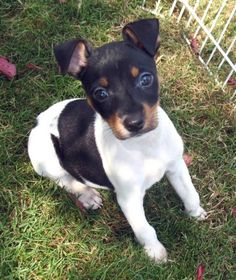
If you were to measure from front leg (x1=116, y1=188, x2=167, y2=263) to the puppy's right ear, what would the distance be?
97 cm

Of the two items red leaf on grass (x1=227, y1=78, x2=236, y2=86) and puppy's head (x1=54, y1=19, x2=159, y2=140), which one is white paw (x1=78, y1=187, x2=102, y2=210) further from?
red leaf on grass (x1=227, y1=78, x2=236, y2=86)

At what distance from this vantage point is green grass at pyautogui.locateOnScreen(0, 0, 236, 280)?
16.0ft

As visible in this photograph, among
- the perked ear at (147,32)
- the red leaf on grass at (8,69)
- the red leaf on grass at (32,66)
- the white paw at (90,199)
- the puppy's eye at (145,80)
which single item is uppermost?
the perked ear at (147,32)

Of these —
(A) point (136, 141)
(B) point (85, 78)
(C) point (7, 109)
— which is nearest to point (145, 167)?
(A) point (136, 141)

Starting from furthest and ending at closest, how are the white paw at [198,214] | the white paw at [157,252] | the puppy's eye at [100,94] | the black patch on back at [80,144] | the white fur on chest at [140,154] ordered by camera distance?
the white paw at [198,214]
the white paw at [157,252]
the black patch on back at [80,144]
the white fur on chest at [140,154]
the puppy's eye at [100,94]

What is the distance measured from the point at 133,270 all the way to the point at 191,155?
1.36 m

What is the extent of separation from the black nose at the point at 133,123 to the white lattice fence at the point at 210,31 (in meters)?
2.41

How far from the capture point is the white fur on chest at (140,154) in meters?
4.23

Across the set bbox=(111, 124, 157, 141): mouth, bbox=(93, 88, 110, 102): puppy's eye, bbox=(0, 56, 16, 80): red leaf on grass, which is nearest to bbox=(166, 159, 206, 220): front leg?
bbox=(111, 124, 157, 141): mouth

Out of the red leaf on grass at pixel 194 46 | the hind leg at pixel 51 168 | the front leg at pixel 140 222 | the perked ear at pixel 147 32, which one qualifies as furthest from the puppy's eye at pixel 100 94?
the red leaf on grass at pixel 194 46

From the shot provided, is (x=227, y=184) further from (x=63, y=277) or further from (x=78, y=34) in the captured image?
(x=78, y=34)

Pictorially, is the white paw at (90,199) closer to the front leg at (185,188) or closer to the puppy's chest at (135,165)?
the front leg at (185,188)

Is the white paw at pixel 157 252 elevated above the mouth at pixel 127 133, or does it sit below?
below

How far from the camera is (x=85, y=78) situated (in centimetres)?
407
